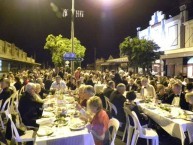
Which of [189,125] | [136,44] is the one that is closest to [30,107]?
[189,125]

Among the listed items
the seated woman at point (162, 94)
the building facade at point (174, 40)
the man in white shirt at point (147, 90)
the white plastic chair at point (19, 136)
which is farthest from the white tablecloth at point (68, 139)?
the building facade at point (174, 40)

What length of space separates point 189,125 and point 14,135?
3561 millimetres

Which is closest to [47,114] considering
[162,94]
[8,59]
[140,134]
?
[140,134]

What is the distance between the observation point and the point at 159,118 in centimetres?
644

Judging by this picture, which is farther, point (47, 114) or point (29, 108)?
point (29, 108)

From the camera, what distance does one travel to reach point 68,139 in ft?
14.6

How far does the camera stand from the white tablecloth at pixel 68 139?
436 cm

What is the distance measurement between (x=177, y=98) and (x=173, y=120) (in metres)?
2.16

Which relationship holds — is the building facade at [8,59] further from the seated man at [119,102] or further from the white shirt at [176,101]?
the white shirt at [176,101]

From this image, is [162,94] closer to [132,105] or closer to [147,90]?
[147,90]

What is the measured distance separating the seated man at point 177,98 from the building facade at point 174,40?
13409 millimetres

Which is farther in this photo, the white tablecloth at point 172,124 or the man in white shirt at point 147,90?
the man in white shirt at point 147,90

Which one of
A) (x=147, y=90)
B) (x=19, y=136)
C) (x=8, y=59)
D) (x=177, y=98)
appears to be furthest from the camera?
(x=8, y=59)

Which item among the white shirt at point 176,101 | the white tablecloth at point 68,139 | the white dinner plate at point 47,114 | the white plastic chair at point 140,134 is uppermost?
the white shirt at point 176,101
